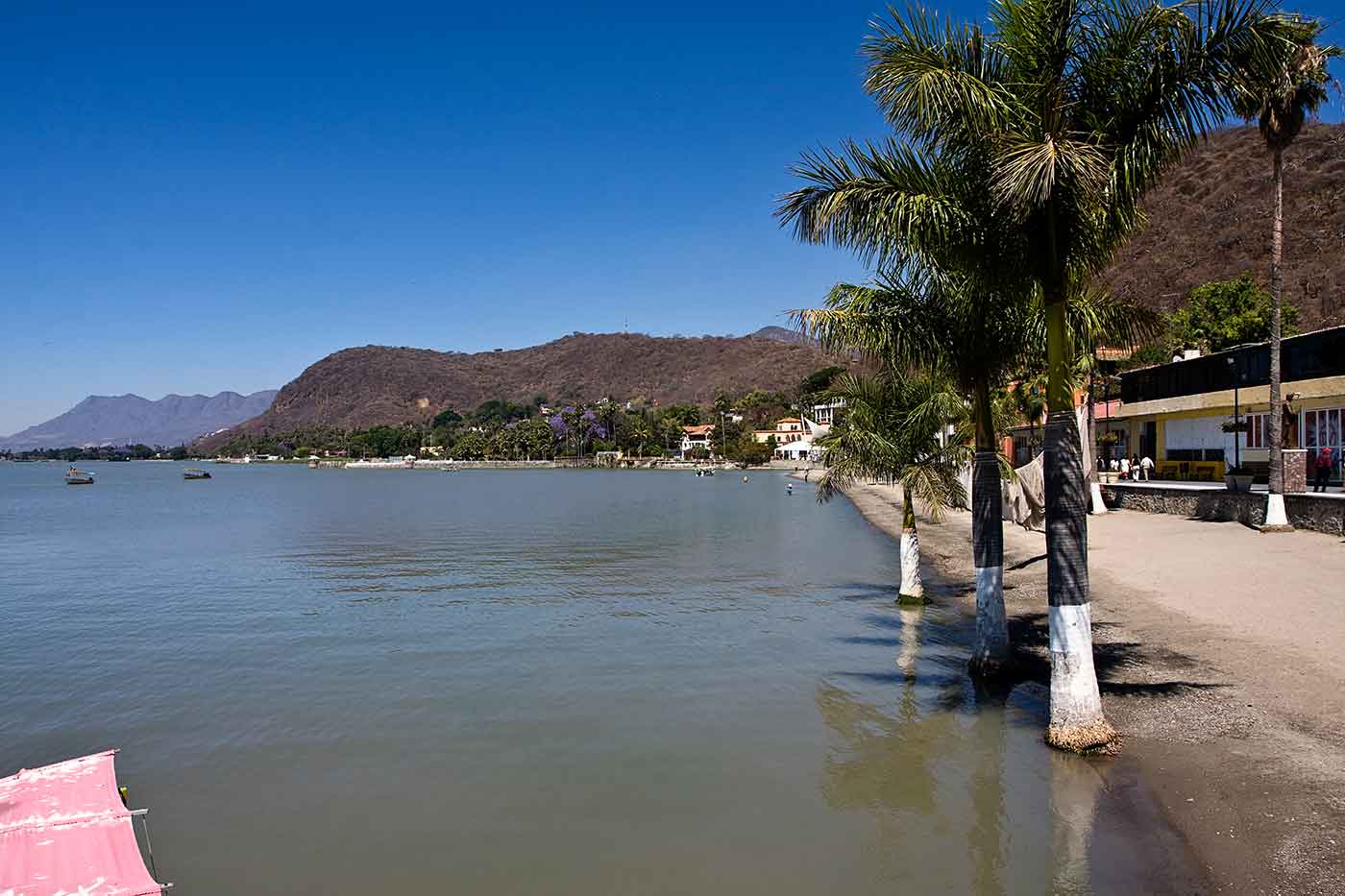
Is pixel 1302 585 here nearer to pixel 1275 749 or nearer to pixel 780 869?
pixel 1275 749

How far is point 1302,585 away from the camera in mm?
15516

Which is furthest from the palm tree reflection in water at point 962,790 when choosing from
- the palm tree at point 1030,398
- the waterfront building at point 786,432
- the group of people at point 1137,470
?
the waterfront building at point 786,432

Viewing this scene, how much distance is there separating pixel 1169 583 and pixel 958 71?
12663 millimetres

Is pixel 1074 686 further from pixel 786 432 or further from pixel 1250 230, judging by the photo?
pixel 786 432

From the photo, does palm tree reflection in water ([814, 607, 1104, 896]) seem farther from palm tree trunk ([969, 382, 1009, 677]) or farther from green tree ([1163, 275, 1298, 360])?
green tree ([1163, 275, 1298, 360])

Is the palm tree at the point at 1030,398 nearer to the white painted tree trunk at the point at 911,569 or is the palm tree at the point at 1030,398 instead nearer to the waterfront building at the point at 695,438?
the white painted tree trunk at the point at 911,569

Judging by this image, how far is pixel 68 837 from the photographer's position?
6.00 metres

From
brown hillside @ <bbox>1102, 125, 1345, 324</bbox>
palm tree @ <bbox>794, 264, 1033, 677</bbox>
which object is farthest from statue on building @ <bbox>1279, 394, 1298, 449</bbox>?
brown hillside @ <bbox>1102, 125, 1345, 324</bbox>

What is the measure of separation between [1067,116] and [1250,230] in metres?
104

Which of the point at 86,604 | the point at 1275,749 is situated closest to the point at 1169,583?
the point at 1275,749

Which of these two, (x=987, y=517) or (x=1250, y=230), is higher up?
(x=1250, y=230)

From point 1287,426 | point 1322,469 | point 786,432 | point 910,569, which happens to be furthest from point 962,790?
point 786,432

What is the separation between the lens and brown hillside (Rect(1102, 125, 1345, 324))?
79.9 metres

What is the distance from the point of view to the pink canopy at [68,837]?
5.59 metres
